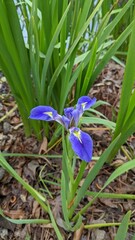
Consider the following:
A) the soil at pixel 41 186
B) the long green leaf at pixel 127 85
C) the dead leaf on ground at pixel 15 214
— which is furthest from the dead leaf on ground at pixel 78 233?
the long green leaf at pixel 127 85

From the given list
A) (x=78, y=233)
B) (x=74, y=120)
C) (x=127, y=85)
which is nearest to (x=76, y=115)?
(x=74, y=120)

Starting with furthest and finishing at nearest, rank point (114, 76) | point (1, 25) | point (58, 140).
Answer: point (114, 76) → point (58, 140) → point (1, 25)

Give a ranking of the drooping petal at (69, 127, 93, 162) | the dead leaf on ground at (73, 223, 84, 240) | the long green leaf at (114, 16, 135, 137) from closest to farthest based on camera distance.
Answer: the drooping petal at (69, 127, 93, 162) < the long green leaf at (114, 16, 135, 137) < the dead leaf on ground at (73, 223, 84, 240)

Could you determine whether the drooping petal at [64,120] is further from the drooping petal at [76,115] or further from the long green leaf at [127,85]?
the long green leaf at [127,85]

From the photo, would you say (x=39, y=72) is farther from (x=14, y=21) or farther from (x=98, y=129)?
(x=98, y=129)

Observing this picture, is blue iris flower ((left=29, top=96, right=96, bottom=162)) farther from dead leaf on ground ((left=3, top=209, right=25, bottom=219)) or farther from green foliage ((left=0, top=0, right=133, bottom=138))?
dead leaf on ground ((left=3, top=209, right=25, bottom=219))

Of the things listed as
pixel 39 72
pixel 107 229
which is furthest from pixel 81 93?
pixel 107 229

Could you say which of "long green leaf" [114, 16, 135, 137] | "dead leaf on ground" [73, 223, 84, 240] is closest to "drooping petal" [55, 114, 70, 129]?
"long green leaf" [114, 16, 135, 137]
